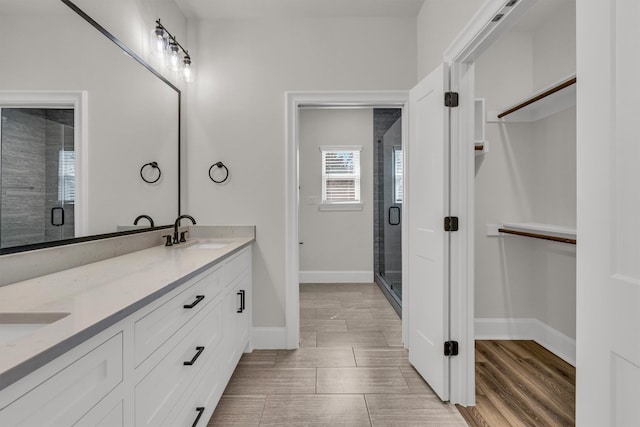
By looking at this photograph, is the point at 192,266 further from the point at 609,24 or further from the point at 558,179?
the point at 558,179

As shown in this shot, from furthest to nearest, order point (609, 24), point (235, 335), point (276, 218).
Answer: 1. point (276, 218)
2. point (235, 335)
3. point (609, 24)

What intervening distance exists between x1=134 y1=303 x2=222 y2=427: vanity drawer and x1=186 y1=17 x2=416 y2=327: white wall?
3.69 ft

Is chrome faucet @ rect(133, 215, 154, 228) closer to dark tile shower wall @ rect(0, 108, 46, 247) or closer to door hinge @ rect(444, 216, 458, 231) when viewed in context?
dark tile shower wall @ rect(0, 108, 46, 247)

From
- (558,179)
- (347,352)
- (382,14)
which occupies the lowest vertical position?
(347,352)

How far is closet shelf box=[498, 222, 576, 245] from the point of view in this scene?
2240 millimetres

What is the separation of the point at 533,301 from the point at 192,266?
2890 mm

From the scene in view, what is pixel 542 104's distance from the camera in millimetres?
2607

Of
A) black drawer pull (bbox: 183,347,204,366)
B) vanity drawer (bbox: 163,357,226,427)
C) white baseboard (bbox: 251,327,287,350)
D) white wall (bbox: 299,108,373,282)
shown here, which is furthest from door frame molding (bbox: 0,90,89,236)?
white wall (bbox: 299,108,373,282)

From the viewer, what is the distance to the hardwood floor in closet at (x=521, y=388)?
1.88 meters

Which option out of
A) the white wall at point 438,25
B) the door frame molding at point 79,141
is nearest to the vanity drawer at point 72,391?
the door frame molding at point 79,141

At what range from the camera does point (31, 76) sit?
1363 millimetres

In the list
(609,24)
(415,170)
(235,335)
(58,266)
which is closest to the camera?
(609,24)

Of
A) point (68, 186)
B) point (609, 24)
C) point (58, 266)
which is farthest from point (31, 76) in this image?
point (609, 24)

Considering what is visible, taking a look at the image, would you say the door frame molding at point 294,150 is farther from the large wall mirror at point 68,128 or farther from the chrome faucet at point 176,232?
the large wall mirror at point 68,128
